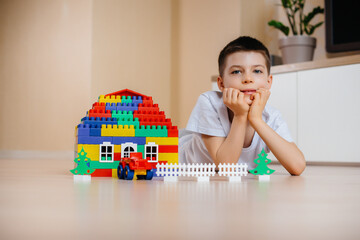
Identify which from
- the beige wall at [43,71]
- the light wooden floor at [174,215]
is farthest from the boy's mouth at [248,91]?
the beige wall at [43,71]

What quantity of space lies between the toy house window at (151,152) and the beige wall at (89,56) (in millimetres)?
2649

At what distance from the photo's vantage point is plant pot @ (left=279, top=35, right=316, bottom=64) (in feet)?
10.2

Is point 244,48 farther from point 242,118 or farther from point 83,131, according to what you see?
point 83,131

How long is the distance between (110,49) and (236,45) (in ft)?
8.48

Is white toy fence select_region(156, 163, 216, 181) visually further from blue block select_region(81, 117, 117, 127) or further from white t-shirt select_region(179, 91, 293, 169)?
white t-shirt select_region(179, 91, 293, 169)

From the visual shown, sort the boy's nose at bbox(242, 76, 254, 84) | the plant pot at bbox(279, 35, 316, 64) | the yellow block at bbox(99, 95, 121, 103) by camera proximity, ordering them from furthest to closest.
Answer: the plant pot at bbox(279, 35, 316, 64), the boy's nose at bbox(242, 76, 254, 84), the yellow block at bbox(99, 95, 121, 103)

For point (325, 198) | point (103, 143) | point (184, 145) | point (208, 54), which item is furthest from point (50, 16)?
point (325, 198)

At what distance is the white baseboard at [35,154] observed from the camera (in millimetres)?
3814

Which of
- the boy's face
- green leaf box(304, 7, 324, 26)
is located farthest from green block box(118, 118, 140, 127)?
green leaf box(304, 7, 324, 26)

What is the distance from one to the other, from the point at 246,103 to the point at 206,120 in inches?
8.4

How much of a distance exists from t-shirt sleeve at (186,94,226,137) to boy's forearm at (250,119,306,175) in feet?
0.58

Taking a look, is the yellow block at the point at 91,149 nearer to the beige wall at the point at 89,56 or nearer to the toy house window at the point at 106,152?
the toy house window at the point at 106,152

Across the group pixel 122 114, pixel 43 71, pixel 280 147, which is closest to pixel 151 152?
pixel 122 114

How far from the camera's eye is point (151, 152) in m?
1.17
